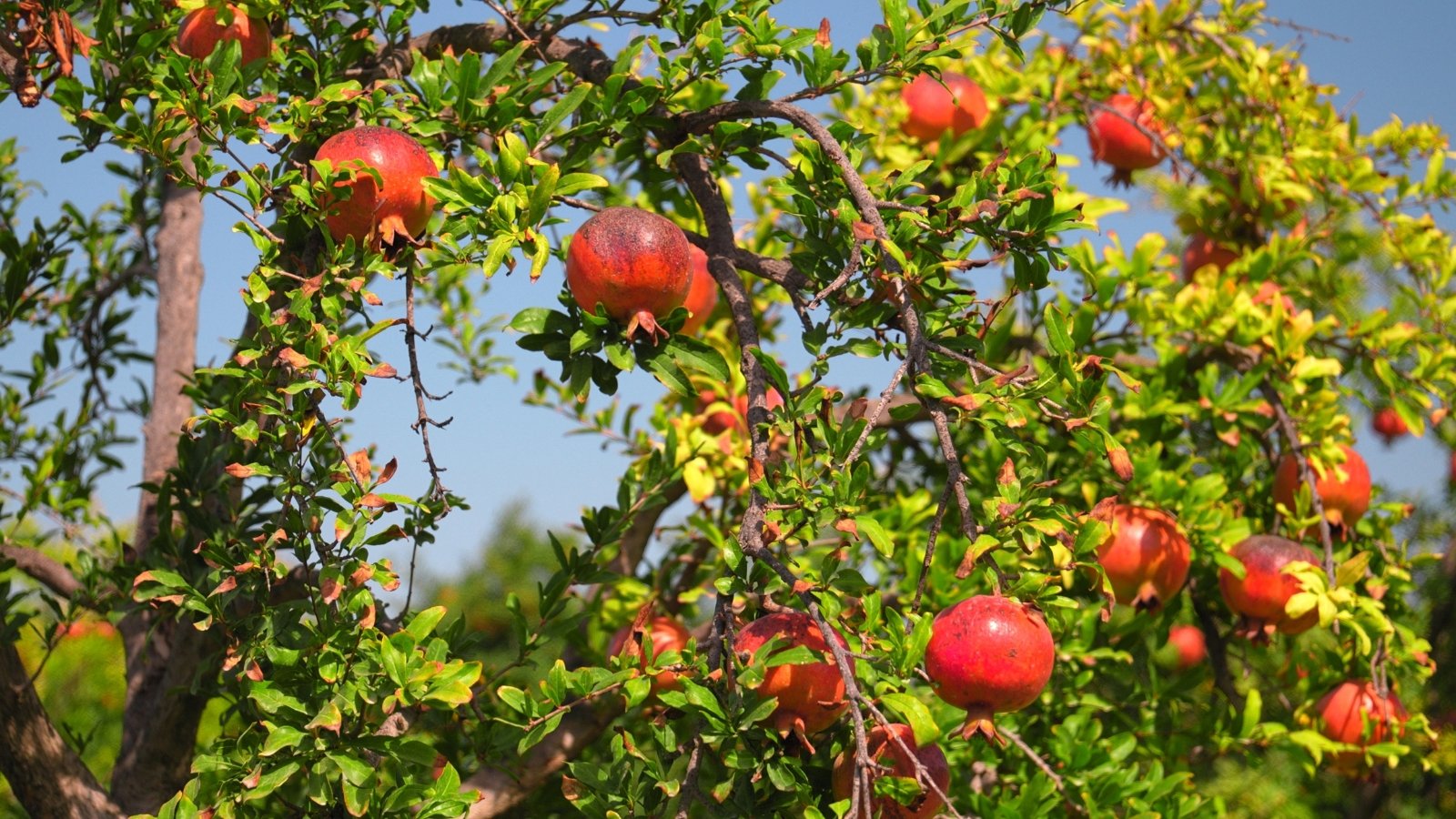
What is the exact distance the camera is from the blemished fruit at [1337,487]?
1877 millimetres

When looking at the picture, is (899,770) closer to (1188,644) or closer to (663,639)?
(663,639)

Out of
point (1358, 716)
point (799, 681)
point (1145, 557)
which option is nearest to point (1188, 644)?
point (1358, 716)

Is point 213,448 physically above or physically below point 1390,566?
below

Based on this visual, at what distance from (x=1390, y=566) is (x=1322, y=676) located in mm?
226

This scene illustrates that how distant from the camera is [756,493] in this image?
1.05 metres

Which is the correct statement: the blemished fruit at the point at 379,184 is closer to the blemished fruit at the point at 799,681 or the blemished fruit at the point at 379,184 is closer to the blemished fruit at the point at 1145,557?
the blemished fruit at the point at 799,681

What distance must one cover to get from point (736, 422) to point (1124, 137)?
1175 millimetres

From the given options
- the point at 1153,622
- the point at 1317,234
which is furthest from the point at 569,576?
the point at 1317,234

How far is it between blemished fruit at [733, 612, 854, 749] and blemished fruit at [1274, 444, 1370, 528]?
3.80 ft

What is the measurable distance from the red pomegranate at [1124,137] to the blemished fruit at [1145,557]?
3.53ft

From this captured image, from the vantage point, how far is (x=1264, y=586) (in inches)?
69.2

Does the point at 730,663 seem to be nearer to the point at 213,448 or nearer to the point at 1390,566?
the point at 213,448

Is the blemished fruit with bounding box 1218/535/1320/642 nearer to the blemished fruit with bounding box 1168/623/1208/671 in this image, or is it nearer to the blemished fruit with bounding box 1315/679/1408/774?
the blemished fruit with bounding box 1315/679/1408/774

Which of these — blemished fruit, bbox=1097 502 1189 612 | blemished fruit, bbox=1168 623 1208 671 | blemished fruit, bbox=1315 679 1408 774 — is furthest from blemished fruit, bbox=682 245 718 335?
blemished fruit, bbox=1168 623 1208 671
